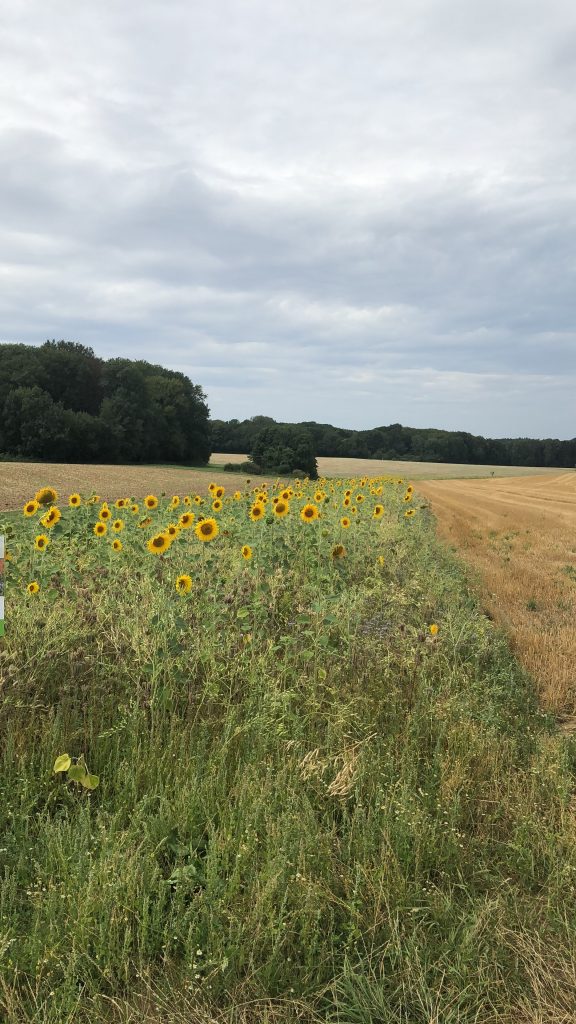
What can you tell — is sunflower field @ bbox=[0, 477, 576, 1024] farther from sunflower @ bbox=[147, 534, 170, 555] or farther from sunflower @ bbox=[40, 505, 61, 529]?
sunflower @ bbox=[40, 505, 61, 529]

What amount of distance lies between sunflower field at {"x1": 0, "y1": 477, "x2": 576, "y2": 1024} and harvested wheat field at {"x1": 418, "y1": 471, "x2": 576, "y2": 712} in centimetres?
36

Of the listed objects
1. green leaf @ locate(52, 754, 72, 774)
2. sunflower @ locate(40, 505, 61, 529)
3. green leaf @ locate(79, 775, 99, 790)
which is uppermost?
sunflower @ locate(40, 505, 61, 529)

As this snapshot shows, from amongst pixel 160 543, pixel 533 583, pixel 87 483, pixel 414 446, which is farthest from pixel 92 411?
pixel 160 543

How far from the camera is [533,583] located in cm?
883

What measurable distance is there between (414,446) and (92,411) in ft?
162

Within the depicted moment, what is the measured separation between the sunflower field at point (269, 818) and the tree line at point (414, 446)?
276 feet

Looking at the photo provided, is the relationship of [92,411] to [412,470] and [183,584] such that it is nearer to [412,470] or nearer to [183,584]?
[412,470]

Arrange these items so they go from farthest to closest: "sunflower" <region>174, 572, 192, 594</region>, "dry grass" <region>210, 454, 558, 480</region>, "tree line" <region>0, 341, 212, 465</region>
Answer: "dry grass" <region>210, 454, 558, 480</region>, "tree line" <region>0, 341, 212, 465</region>, "sunflower" <region>174, 572, 192, 594</region>

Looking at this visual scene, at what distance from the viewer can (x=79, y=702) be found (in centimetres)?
362

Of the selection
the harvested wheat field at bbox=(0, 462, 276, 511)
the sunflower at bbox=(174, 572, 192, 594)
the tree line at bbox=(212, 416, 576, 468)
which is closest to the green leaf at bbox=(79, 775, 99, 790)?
the sunflower at bbox=(174, 572, 192, 594)

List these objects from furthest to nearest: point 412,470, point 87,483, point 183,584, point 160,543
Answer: point 412,470
point 87,483
point 160,543
point 183,584

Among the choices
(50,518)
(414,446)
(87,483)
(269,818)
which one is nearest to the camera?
(269,818)

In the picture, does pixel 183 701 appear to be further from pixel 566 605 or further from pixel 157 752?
pixel 566 605

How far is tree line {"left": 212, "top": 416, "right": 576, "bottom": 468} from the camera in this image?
89.1 m
